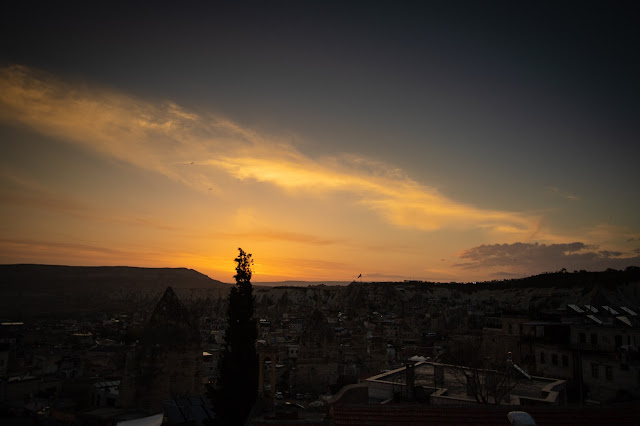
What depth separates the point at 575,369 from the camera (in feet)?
92.4

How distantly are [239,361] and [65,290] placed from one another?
171327mm

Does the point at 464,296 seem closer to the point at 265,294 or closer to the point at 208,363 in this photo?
the point at 265,294

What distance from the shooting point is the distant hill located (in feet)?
438

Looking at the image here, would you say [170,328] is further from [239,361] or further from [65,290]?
[65,290]

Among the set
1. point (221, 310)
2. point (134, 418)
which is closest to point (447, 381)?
point (134, 418)

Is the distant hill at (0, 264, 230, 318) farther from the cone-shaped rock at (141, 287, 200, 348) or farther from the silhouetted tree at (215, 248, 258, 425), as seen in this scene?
the silhouetted tree at (215, 248, 258, 425)

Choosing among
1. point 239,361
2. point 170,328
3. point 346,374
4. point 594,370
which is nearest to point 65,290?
point 346,374

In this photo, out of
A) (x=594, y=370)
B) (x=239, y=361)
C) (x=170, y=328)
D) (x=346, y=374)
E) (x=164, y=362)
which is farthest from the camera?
(x=346, y=374)

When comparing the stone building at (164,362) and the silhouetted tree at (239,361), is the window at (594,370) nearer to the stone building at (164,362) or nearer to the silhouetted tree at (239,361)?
the silhouetted tree at (239,361)

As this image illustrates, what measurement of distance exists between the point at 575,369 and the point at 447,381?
16.9m

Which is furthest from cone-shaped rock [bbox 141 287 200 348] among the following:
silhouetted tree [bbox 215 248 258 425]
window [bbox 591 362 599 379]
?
window [bbox 591 362 599 379]

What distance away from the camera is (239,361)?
15.9 m

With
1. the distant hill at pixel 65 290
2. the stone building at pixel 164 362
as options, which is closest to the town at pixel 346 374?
the stone building at pixel 164 362

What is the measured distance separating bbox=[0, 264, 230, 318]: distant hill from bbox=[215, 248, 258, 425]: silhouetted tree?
12144cm
